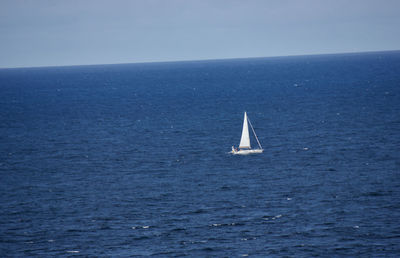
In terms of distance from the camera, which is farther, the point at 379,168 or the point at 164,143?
the point at 164,143

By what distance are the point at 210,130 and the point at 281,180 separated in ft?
152

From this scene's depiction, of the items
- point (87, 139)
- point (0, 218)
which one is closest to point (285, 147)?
point (87, 139)

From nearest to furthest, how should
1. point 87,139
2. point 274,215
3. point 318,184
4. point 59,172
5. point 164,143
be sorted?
point 274,215
point 318,184
point 59,172
point 164,143
point 87,139

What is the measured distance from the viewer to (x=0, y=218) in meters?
66.9

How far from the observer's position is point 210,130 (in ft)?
410

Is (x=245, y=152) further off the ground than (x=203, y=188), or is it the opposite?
(x=245, y=152)

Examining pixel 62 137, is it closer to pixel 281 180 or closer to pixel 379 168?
pixel 281 180

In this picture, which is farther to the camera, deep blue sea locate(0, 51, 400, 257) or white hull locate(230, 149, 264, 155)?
white hull locate(230, 149, 264, 155)

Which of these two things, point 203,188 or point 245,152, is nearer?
point 203,188

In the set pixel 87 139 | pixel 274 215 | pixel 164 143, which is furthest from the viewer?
pixel 87 139

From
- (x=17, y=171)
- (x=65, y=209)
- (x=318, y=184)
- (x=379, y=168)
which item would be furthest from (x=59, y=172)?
(x=379, y=168)

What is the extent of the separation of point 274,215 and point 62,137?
233 feet

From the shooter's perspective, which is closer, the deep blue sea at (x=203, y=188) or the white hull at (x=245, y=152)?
the deep blue sea at (x=203, y=188)

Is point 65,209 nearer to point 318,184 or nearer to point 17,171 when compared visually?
point 17,171
